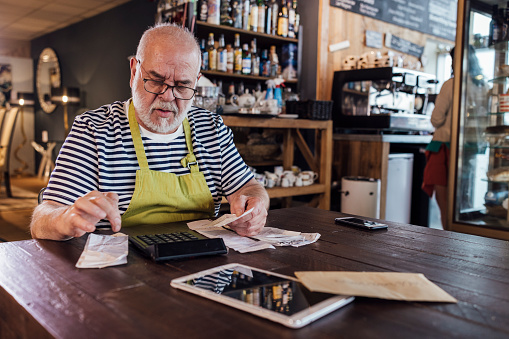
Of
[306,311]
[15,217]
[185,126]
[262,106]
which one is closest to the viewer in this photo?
[306,311]

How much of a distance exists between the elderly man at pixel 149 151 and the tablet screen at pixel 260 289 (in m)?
0.47

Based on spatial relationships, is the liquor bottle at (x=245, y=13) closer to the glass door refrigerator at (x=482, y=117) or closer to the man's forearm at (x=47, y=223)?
the glass door refrigerator at (x=482, y=117)

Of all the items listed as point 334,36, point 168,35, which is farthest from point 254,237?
point 334,36

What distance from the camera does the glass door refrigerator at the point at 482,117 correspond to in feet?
10.3

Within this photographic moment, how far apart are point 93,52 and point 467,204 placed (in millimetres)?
5657

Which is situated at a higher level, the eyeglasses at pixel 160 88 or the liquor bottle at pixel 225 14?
the liquor bottle at pixel 225 14

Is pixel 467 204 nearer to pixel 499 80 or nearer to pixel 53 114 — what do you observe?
pixel 499 80

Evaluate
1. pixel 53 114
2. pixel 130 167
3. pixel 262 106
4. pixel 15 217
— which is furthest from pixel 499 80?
pixel 53 114

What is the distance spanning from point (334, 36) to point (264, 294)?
13.9 ft

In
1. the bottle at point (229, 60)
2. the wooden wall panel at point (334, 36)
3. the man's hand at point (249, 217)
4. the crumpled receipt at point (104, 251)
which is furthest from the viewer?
the wooden wall panel at point (334, 36)

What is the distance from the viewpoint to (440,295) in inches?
32.7

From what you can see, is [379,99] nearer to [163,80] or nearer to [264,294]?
[163,80]

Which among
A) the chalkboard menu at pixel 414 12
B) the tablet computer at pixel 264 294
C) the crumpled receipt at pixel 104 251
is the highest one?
the chalkboard menu at pixel 414 12

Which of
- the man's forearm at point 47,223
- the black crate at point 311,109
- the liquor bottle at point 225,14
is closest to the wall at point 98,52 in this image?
the liquor bottle at point 225,14
